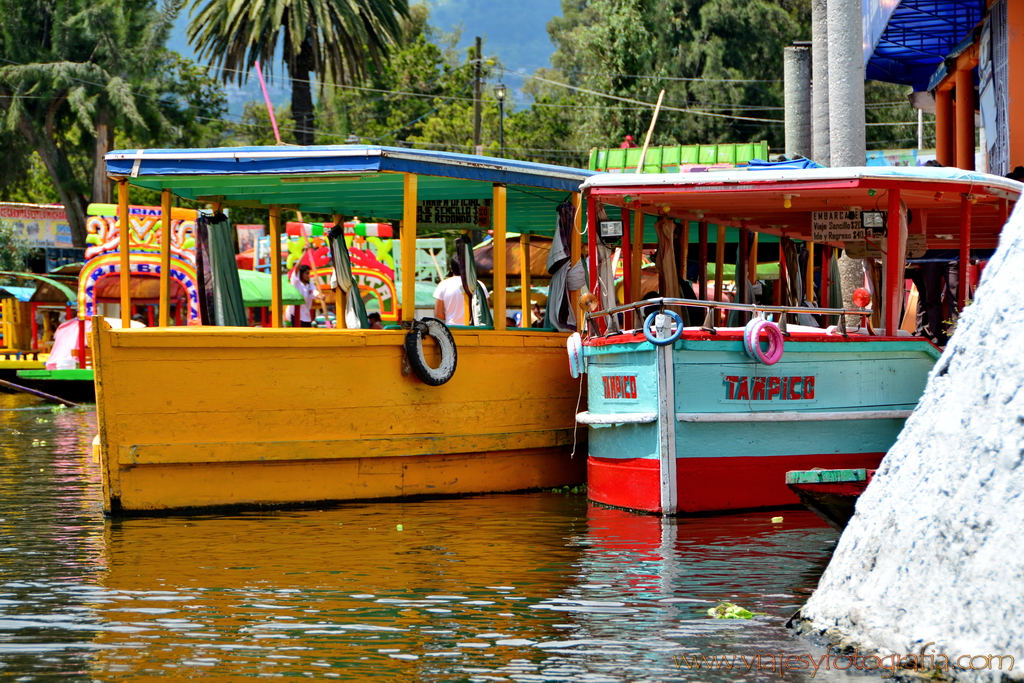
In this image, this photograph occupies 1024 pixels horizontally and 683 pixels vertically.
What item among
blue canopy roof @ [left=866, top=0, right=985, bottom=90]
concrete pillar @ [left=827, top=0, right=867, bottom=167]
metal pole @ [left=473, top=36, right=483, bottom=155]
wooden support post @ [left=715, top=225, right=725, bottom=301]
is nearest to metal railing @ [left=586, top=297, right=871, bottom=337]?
wooden support post @ [left=715, top=225, right=725, bottom=301]

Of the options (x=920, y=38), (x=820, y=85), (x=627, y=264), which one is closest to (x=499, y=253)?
(x=627, y=264)

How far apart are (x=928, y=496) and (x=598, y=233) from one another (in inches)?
216

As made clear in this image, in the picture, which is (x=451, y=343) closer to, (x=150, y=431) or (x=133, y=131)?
(x=150, y=431)

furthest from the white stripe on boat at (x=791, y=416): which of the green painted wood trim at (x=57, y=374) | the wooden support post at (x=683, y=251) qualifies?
the green painted wood trim at (x=57, y=374)

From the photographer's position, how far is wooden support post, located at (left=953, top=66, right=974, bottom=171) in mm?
15562

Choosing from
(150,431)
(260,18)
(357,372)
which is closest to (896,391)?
(357,372)

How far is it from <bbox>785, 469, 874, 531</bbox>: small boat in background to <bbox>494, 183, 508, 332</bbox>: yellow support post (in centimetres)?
429

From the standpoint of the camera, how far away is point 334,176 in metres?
9.56

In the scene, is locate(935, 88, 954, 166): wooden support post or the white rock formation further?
locate(935, 88, 954, 166): wooden support post

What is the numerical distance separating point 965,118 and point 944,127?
1.73 meters

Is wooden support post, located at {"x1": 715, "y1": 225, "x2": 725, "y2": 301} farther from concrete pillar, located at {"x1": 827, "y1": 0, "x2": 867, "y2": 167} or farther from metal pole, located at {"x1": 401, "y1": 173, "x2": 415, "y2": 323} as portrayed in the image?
metal pole, located at {"x1": 401, "y1": 173, "x2": 415, "y2": 323}

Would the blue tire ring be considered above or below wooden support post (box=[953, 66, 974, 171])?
below

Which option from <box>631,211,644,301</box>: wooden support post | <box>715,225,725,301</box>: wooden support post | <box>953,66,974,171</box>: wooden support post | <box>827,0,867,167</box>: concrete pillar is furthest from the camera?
<box>953,66,974,171</box>: wooden support post

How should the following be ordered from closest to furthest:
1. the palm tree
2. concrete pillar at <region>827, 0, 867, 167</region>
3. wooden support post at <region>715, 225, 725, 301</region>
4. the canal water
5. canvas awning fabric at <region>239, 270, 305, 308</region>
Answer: the canal water → concrete pillar at <region>827, 0, 867, 167</region> → wooden support post at <region>715, 225, 725, 301</region> → canvas awning fabric at <region>239, 270, 305, 308</region> → the palm tree
